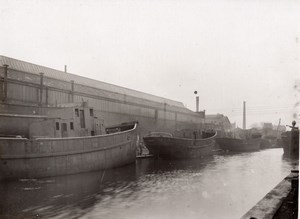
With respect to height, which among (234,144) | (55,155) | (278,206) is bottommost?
(234,144)

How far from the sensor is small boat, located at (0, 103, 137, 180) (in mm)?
12109

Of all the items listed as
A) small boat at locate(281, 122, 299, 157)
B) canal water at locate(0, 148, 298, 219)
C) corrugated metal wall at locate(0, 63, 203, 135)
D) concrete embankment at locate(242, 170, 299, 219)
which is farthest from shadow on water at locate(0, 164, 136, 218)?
small boat at locate(281, 122, 299, 157)

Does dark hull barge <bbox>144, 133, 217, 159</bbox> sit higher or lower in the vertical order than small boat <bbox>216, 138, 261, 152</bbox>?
higher

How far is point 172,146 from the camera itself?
885 inches

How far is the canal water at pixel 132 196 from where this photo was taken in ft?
27.8

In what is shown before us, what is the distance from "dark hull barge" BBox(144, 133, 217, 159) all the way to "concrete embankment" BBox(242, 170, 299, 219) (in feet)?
48.6

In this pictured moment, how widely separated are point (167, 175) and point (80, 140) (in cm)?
566

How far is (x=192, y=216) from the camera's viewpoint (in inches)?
331

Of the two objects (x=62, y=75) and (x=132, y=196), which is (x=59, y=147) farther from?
(x=62, y=75)

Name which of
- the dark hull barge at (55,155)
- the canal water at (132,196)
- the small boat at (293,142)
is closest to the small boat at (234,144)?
the small boat at (293,142)

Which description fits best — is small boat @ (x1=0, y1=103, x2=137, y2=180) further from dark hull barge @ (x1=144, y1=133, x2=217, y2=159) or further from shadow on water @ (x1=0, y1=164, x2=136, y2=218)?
dark hull barge @ (x1=144, y1=133, x2=217, y2=159)

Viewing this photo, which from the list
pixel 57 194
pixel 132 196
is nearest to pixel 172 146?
pixel 132 196

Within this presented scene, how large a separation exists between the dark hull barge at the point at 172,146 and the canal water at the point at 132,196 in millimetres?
6334

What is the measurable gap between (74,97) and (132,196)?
16.1 meters
